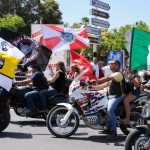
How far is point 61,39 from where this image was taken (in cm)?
1534

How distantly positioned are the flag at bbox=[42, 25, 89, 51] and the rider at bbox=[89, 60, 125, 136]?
Result: 651 centimetres

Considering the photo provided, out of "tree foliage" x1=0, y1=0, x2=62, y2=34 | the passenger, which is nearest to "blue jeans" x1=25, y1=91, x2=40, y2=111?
the passenger

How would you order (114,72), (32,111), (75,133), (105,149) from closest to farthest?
(105,149)
(114,72)
(75,133)
(32,111)

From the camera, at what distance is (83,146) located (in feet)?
27.1

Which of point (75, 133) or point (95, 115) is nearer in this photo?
point (95, 115)

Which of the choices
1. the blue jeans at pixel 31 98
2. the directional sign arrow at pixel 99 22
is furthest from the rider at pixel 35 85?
the directional sign arrow at pixel 99 22

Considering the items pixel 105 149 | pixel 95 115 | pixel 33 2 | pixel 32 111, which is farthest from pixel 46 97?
pixel 33 2

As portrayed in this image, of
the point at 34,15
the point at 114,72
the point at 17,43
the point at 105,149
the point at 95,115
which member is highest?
the point at 34,15

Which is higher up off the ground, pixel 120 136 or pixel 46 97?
pixel 46 97

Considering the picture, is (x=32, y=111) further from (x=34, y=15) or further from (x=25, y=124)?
(x=34, y=15)

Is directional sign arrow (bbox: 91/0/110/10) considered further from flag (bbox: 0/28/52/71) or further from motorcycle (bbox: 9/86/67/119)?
motorcycle (bbox: 9/86/67/119)

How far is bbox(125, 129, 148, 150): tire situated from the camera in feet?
22.2

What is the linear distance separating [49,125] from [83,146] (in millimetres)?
1046

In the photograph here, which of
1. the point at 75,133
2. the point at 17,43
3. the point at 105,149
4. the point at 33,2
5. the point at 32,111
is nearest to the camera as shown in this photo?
the point at 105,149
